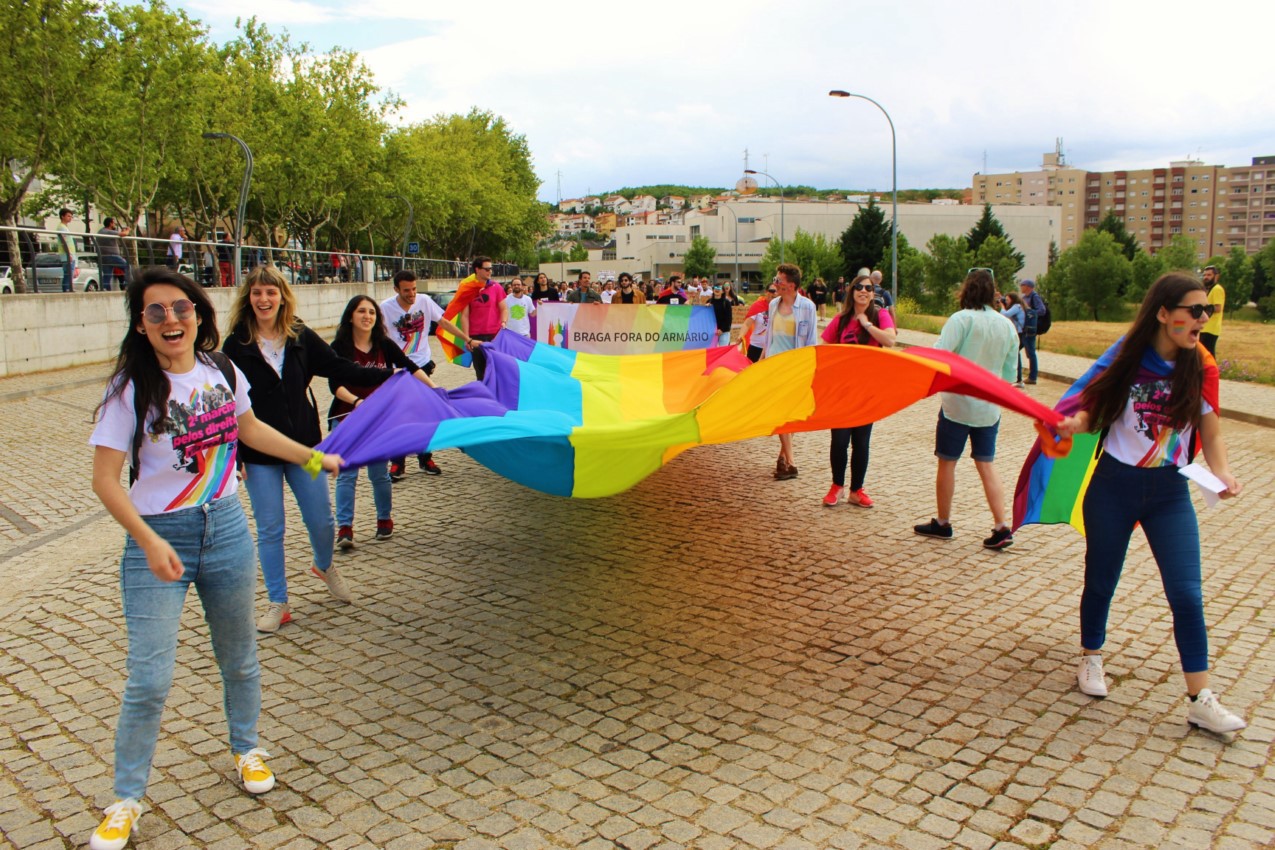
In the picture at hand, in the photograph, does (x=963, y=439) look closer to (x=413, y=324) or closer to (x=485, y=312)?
(x=413, y=324)

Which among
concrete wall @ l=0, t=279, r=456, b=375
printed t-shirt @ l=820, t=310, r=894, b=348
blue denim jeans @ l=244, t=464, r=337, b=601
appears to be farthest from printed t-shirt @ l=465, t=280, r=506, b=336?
concrete wall @ l=0, t=279, r=456, b=375

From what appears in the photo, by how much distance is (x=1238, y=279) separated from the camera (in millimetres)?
104625

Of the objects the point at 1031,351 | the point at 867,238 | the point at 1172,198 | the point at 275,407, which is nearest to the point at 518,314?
the point at 275,407

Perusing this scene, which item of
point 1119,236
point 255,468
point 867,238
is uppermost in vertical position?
point 1119,236

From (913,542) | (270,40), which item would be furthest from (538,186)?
(913,542)

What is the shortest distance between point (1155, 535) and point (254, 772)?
12.2 feet

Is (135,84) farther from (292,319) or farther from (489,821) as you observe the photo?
(489,821)

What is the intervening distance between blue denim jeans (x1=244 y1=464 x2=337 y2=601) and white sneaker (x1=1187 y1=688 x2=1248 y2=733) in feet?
13.8

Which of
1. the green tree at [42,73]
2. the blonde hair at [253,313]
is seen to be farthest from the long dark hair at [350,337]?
the green tree at [42,73]

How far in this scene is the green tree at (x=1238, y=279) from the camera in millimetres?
104188

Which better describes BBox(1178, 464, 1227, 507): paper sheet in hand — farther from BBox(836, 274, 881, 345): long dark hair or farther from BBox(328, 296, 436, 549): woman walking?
BBox(328, 296, 436, 549): woman walking

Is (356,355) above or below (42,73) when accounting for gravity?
below

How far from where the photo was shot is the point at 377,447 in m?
4.53

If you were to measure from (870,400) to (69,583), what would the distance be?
4.97 m
